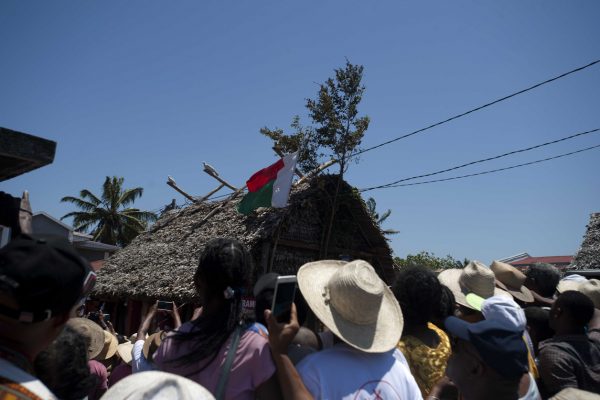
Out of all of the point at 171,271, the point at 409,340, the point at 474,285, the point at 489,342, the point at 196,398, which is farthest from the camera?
the point at 171,271

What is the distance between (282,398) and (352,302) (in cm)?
51

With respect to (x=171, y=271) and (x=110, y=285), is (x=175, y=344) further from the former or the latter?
(x=110, y=285)

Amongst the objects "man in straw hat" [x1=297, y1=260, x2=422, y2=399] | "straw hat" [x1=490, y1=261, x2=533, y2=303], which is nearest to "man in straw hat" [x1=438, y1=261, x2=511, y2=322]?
"straw hat" [x1=490, y1=261, x2=533, y2=303]

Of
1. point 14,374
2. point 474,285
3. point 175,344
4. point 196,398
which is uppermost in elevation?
point 14,374

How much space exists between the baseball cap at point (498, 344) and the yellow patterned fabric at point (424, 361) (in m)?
0.53

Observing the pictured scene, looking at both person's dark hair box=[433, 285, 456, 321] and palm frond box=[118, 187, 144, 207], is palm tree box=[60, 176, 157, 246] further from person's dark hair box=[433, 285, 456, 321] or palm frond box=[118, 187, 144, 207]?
person's dark hair box=[433, 285, 456, 321]

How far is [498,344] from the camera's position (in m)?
1.79

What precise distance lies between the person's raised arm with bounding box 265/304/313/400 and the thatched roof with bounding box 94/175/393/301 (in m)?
7.29

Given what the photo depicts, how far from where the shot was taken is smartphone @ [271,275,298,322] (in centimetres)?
181

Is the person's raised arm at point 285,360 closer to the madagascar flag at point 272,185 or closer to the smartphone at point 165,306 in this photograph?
the smartphone at point 165,306

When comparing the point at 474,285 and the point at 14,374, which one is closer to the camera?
the point at 14,374

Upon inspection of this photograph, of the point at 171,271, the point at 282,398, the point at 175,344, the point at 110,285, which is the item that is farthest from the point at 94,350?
the point at 110,285

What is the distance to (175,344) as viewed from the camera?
1.99 meters

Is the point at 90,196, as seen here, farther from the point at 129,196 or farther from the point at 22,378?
the point at 22,378
